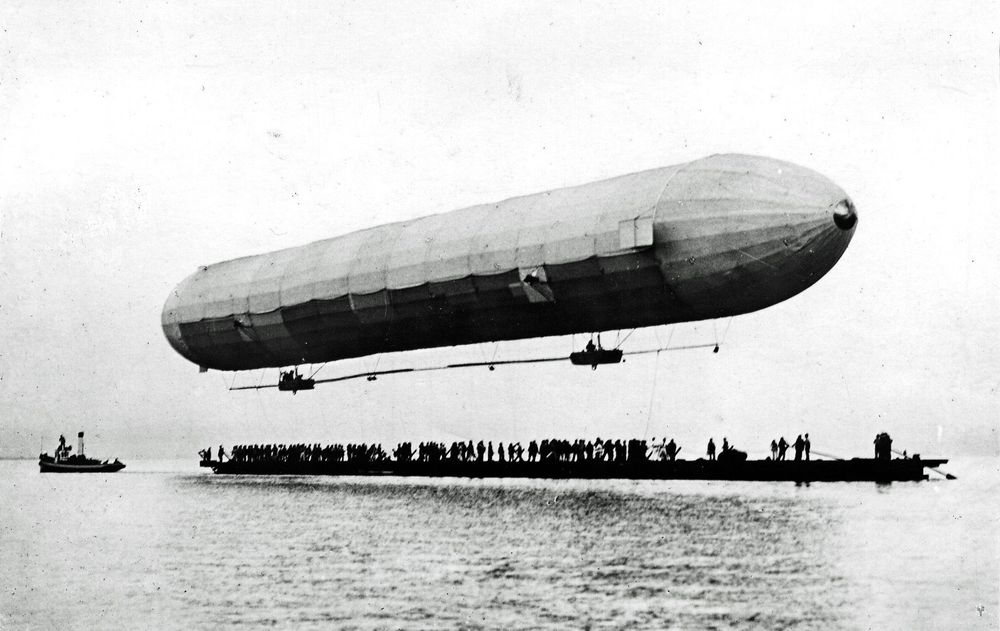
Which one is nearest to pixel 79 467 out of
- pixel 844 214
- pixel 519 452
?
pixel 519 452

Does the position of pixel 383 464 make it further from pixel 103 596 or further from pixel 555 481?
pixel 103 596

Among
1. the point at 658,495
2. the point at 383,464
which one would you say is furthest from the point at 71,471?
the point at 658,495

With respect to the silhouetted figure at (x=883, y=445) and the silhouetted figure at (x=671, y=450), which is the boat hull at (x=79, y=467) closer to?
the silhouetted figure at (x=671, y=450)

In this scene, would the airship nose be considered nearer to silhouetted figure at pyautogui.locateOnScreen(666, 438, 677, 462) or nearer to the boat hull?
silhouetted figure at pyautogui.locateOnScreen(666, 438, 677, 462)

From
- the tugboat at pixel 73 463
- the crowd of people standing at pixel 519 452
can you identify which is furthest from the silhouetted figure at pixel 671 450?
the tugboat at pixel 73 463

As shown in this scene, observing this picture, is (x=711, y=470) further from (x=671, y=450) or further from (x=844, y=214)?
(x=844, y=214)
